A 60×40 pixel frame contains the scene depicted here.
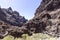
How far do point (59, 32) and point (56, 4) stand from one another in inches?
1043

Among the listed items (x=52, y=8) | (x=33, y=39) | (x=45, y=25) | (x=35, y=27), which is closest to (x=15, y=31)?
(x=35, y=27)

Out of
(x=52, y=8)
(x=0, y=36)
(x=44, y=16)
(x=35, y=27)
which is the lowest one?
(x=0, y=36)

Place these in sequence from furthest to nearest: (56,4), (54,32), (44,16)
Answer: (56,4)
(44,16)
(54,32)

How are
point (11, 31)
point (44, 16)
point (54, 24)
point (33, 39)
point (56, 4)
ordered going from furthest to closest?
point (56, 4), point (44, 16), point (54, 24), point (11, 31), point (33, 39)

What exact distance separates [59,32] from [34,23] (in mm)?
10852

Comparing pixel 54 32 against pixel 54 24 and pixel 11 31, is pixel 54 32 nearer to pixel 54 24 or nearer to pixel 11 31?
→ pixel 54 24

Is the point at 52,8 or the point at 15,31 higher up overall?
the point at 52,8

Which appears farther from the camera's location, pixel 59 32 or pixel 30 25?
pixel 30 25

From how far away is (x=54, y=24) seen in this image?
48.0m

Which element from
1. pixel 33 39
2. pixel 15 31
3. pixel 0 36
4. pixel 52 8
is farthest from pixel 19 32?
pixel 52 8

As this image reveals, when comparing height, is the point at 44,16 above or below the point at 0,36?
above

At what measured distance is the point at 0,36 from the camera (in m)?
37.2

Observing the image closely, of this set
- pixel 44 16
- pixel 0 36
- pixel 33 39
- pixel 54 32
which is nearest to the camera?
pixel 33 39

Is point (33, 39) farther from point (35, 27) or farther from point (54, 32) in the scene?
point (35, 27)
